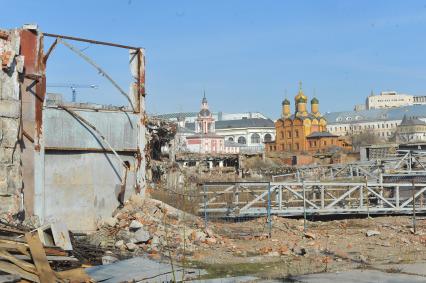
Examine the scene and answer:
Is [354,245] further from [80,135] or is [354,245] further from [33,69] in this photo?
[33,69]

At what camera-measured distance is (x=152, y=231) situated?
1403 centimetres

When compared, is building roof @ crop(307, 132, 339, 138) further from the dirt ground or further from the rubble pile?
the rubble pile

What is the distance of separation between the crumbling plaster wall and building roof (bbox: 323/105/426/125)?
148m

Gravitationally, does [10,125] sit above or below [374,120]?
below

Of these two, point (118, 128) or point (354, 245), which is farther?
point (118, 128)

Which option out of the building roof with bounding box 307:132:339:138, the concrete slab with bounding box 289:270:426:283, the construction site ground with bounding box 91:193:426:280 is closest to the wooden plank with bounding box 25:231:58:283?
the construction site ground with bounding box 91:193:426:280

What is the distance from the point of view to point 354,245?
1439 centimetres

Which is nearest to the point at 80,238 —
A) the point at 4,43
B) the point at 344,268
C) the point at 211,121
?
the point at 4,43

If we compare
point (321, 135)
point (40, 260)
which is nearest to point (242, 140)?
point (321, 135)

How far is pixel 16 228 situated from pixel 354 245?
793 centimetres

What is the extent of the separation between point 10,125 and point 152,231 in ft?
13.2

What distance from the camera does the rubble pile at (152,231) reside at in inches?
508

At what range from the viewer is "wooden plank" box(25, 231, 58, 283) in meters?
8.23

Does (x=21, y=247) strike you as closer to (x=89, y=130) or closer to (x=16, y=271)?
(x=16, y=271)
